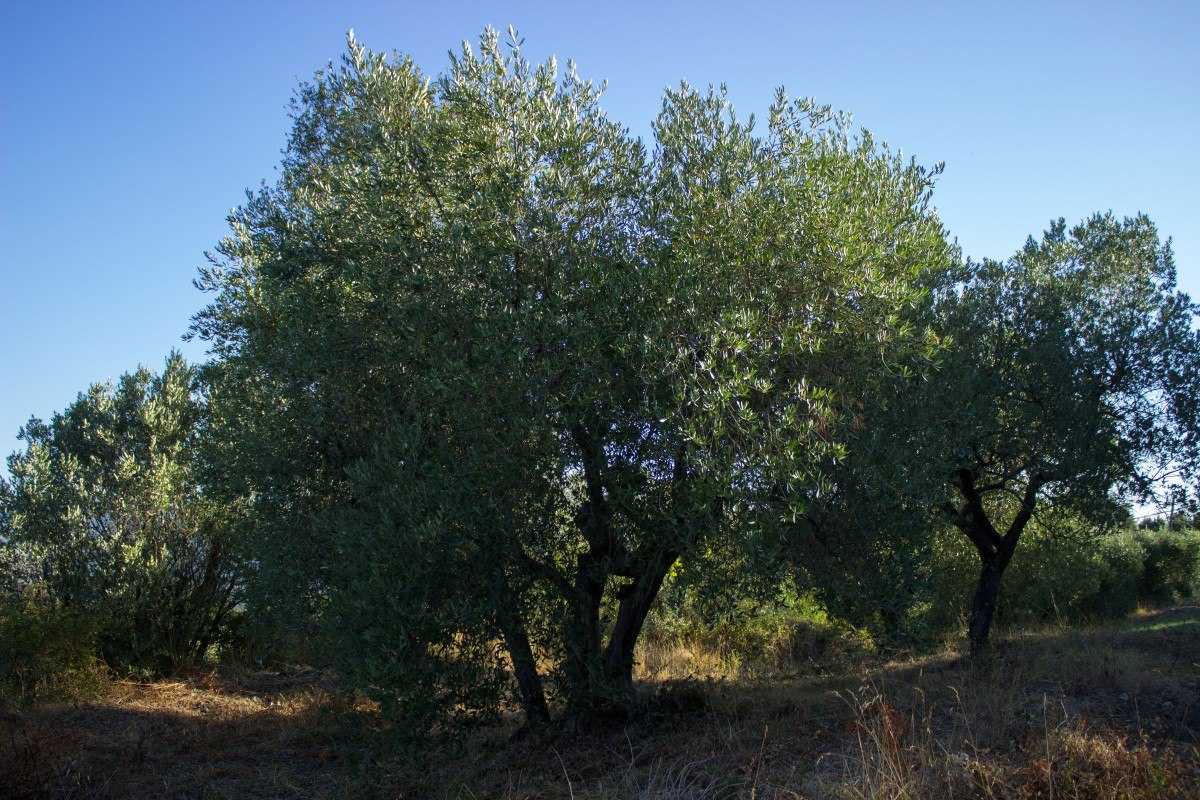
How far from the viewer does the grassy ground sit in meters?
7.23

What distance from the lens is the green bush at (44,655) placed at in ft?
51.2

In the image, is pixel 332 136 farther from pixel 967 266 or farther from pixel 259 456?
pixel 967 266

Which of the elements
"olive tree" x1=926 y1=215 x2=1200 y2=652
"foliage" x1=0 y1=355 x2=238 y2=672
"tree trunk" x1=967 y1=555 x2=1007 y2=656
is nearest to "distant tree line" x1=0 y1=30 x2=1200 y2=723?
"olive tree" x1=926 y1=215 x2=1200 y2=652

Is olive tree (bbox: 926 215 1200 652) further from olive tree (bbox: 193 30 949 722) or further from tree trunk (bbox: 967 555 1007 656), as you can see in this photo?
olive tree (bbox: 193 30 949 722)

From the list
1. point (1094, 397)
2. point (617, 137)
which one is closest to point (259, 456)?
point (617, 137)

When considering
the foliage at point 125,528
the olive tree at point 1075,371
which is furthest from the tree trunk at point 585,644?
the foliage at point 125,528

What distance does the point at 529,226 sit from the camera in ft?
30.5

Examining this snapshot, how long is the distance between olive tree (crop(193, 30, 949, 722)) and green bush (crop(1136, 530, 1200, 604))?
30659mm

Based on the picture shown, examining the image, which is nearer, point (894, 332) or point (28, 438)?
point (894, 332)

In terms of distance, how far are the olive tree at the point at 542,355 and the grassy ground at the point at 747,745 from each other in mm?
1047

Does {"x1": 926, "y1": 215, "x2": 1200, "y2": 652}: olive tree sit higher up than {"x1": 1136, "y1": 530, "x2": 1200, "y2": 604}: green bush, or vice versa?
{"x1": 926, "y1": 215, "x2": 1200, "y2": 652}: olive tree

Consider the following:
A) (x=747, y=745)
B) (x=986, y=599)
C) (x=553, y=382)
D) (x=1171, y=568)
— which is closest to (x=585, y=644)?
(x=747, y=745)

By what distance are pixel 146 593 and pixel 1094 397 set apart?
69.0 feet

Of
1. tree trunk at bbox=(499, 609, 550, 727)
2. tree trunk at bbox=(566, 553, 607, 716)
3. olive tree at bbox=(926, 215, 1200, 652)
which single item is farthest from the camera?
olive tree at bbox=(926, 215, 1200, 652)
